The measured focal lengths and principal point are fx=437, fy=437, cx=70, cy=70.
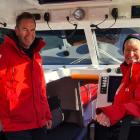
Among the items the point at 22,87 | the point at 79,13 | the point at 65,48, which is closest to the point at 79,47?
the point at 65,48

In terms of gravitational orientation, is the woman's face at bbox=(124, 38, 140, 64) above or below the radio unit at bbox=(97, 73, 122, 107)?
above

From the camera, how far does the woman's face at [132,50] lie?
11.6 feet

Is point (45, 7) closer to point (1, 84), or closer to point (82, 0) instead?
point (82, 0)

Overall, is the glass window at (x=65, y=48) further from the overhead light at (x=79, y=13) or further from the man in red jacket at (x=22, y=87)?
the man in red jacket at (x=22, y=87)

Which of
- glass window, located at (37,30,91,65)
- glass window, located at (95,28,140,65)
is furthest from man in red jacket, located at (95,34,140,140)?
glass window, located at (37,30,91,65)

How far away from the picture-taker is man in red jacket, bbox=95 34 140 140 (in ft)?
9.88

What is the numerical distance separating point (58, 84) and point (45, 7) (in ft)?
7.07

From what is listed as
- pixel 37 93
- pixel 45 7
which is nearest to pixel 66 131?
pixel 45 7

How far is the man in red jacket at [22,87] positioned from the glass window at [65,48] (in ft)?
6.32

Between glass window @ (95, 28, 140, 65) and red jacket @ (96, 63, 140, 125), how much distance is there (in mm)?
2124

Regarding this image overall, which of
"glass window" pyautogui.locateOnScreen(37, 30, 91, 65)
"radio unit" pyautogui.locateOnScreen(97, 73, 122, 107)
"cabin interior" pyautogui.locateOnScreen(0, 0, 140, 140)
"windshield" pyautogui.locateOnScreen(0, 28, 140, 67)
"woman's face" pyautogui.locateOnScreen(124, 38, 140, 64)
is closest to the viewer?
"woman's face" pyautogui.locateOnScreen(124, 38, 140, 64)

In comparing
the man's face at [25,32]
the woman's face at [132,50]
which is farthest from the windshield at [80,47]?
the woman's face at [132,50]

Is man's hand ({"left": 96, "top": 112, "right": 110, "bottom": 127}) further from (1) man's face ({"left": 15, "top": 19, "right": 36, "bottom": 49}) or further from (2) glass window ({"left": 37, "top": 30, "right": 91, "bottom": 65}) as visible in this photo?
(2) glass window ({"left": 37, "top": 30, "right": 91, "bottom": 65})

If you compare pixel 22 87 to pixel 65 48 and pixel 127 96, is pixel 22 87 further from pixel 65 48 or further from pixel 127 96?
pixel 65 48
